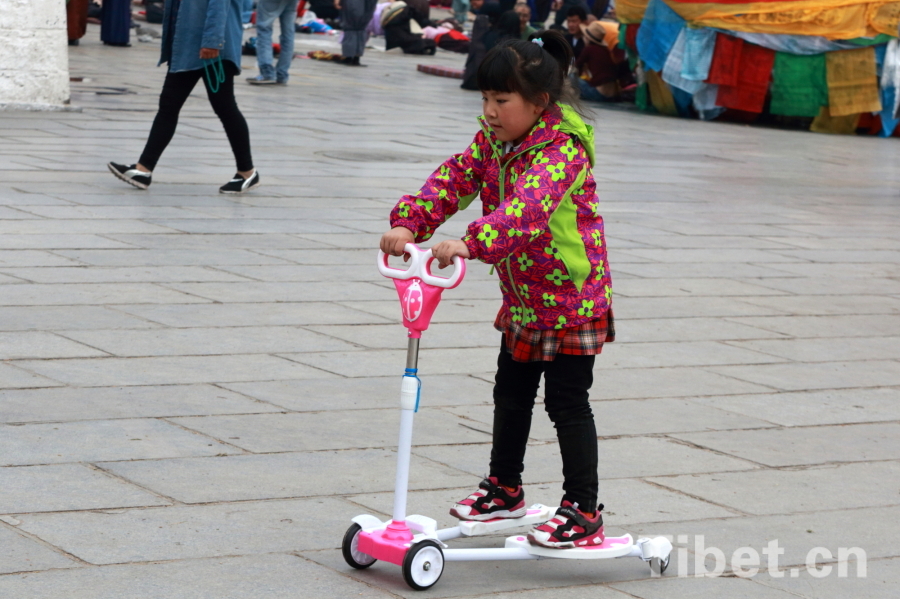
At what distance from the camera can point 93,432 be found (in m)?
4.08

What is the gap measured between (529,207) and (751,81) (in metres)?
14.8

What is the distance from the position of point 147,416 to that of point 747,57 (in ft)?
46.6

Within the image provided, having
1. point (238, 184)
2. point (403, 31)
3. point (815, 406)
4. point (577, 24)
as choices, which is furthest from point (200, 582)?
point (403, 31)

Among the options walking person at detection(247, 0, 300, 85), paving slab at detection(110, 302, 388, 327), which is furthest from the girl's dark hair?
walking person at detection(247, 0, 300, 85)

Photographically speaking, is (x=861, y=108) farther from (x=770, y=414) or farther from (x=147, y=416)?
(x=147, y=416)

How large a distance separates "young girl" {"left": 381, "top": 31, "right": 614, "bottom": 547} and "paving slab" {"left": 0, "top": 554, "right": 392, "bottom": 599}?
51cm

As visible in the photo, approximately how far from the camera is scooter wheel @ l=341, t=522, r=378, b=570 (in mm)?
3146

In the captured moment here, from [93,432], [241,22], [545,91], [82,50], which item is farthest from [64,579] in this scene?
[82,50]

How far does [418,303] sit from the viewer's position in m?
3.09

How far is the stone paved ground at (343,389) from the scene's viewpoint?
130 inches

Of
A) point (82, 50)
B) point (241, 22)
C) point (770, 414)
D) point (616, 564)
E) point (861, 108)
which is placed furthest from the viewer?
point (82, 50)

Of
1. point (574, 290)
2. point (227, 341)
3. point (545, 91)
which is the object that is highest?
point (545, 91)

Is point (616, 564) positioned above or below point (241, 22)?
below

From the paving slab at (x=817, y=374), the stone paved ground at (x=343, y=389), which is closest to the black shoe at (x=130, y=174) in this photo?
the stone paved ground at (x=343, y=389)
